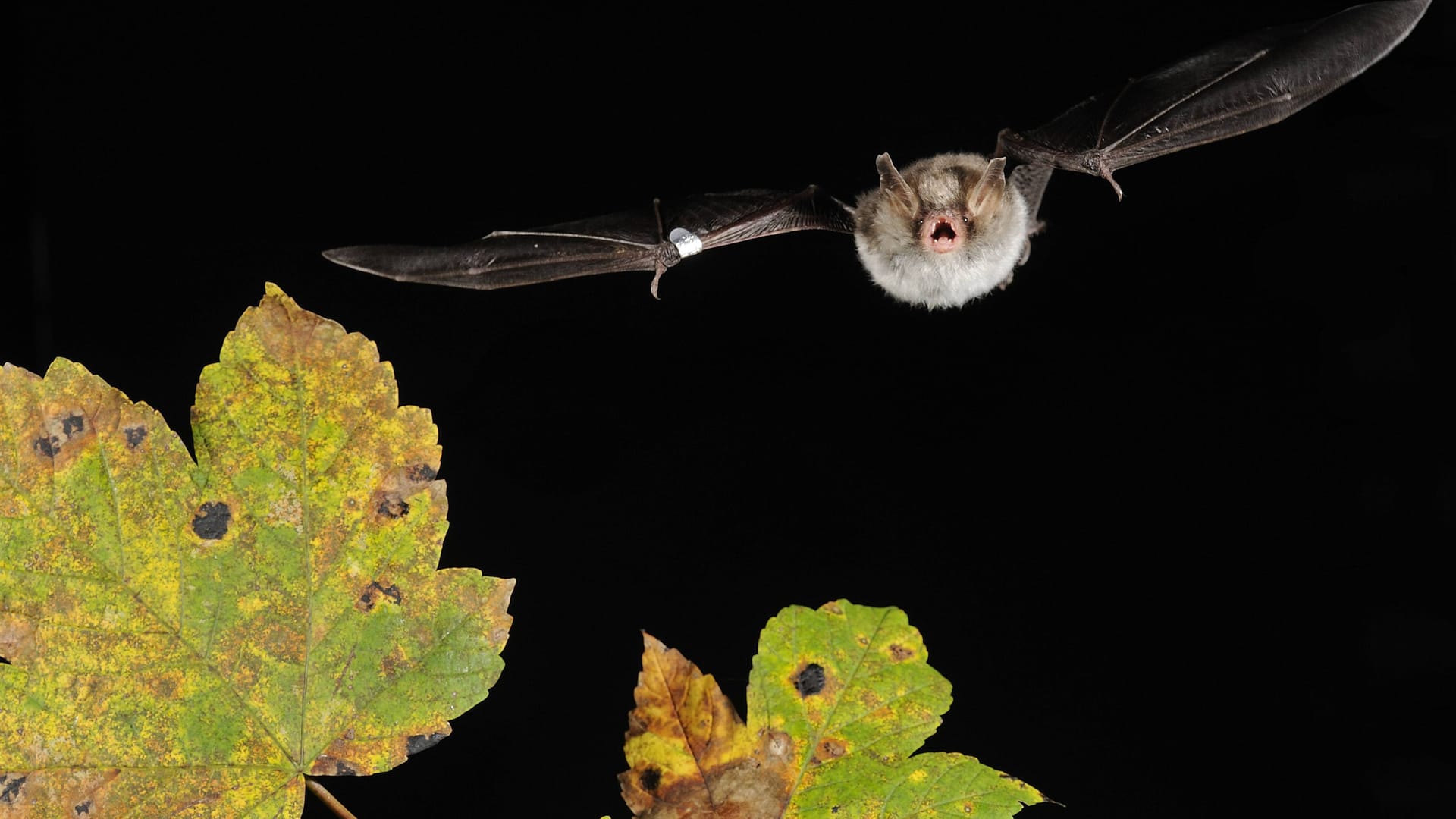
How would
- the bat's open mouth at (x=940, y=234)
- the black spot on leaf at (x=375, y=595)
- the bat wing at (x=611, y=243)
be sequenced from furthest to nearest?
the bat's open mouth at (x=940, y=234) < the bat wing at (x=611, y=243) < the black spot on leaf at (x=375, y=595)

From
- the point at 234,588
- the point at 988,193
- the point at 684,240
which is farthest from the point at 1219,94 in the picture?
the point at 234,588

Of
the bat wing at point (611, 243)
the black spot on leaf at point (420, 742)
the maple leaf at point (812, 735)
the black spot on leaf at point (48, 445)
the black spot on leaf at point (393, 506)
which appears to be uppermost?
the bat wing at point (611, 243)

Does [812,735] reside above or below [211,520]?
below

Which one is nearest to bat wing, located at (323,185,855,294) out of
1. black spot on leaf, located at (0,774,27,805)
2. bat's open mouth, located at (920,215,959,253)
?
bat's open mouth, located at (920,215,959,253)

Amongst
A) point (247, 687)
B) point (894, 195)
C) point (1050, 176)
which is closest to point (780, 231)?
point (894, 195)

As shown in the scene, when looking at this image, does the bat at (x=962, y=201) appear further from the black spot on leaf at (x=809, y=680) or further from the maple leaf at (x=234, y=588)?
the black spot on leaf at (x=809, y=680)

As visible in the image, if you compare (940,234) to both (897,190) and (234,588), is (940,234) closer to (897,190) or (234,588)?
(897,190)

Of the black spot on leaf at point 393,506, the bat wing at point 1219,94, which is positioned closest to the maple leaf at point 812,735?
Answer: the black spot on leaf at point 393,506
